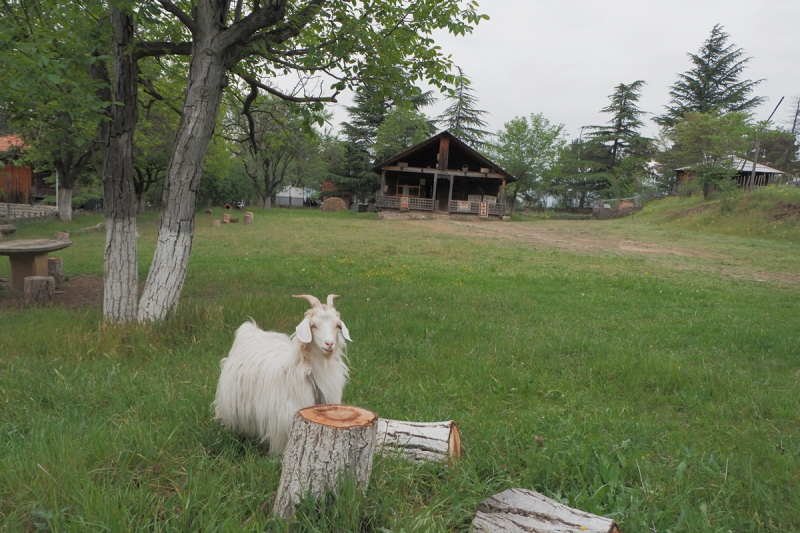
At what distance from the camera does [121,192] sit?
270 inches

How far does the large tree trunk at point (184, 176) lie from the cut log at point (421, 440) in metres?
4.40

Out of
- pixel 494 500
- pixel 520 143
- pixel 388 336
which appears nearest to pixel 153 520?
pixel 494 500

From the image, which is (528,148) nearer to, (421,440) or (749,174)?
(749,174)

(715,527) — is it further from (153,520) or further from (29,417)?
(29,417)

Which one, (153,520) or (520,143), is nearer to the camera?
(153,520)

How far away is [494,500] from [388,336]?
3.96 metres

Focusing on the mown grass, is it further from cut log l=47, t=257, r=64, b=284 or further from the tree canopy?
the tree canopy

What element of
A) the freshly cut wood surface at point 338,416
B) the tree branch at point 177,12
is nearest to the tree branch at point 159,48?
the tree branch at point 177,12

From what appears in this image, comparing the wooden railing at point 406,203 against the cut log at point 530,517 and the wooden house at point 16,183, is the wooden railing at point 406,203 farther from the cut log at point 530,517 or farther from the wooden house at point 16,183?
the cut log at point 530,517

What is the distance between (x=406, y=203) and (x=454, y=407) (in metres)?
35.1

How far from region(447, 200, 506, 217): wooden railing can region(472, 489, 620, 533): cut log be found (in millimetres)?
37239

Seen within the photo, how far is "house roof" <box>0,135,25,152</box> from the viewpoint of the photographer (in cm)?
2443

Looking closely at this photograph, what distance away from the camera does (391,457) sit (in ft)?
10.4

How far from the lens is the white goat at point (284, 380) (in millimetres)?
3158
